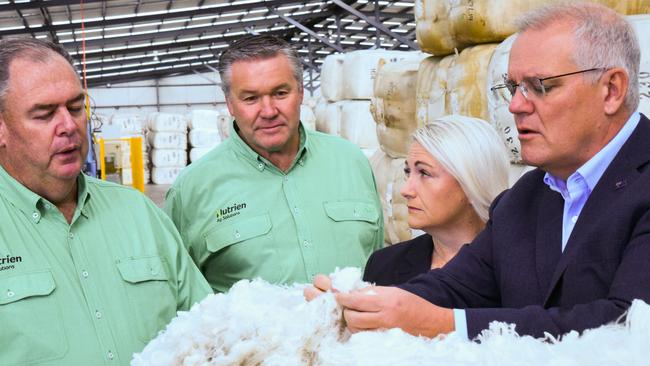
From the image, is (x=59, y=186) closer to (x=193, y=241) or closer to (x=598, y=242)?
(x=193, y=241)

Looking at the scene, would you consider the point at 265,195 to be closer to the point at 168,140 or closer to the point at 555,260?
the point at 555,260

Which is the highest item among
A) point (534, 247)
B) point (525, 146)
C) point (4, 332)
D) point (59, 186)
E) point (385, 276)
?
point (525, 146)

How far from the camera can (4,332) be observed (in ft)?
5.27

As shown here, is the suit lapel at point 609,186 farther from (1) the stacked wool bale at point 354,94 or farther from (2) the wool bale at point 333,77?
(2) the wool bale at point 333,77

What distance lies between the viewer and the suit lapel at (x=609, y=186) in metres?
1.09

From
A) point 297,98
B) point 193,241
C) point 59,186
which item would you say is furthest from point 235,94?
point 59,186

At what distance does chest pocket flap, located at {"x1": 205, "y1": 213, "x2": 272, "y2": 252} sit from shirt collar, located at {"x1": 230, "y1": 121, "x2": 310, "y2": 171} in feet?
0.61

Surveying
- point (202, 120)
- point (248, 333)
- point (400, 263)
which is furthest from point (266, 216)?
point (202, 120)

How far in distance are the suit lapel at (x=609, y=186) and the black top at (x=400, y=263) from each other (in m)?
1.03

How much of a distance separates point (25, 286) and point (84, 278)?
153 mm

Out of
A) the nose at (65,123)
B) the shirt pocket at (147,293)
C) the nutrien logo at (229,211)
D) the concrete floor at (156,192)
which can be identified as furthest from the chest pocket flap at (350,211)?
the concrete floor at (156,192)

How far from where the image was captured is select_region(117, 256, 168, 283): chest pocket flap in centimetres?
184

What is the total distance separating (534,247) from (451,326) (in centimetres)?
27

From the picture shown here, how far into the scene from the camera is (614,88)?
114cm
